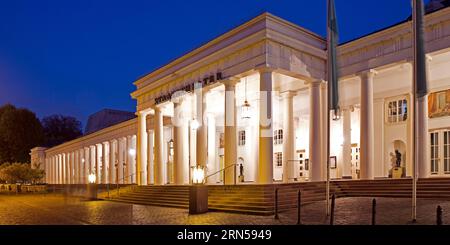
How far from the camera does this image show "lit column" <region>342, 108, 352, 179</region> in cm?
2408

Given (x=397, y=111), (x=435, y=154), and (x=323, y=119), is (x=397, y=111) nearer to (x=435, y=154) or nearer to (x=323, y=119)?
(x=435, y=154)

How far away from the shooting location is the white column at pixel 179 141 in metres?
25.6

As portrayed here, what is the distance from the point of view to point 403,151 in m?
23.1

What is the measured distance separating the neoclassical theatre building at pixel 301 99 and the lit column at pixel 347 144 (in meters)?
0.06

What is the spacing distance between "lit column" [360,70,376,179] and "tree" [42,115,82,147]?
8785 centimetres

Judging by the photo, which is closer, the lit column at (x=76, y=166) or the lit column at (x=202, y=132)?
the lit column at (x=202, y=132)

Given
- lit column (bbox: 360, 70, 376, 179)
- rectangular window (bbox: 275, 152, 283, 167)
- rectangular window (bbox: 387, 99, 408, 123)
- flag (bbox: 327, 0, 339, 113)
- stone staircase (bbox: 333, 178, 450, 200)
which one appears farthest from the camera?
rectangular window (bbox: 275, 152, 283, 167)

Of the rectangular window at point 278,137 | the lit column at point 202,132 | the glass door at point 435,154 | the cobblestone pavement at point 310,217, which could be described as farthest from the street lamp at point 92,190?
the glass door at point 435,154

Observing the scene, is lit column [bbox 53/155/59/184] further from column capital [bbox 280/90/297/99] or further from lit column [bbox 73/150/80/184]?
column capital [bbox 280/90/297/99]

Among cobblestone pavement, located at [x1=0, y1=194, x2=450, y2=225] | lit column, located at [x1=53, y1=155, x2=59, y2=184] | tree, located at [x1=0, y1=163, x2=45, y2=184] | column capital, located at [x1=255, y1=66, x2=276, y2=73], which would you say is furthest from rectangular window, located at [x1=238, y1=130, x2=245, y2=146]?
lit column, located at [x1=53, y1=155, x2=59, y2=184]

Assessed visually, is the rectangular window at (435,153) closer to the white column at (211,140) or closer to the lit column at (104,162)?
the white column at (211,140)
